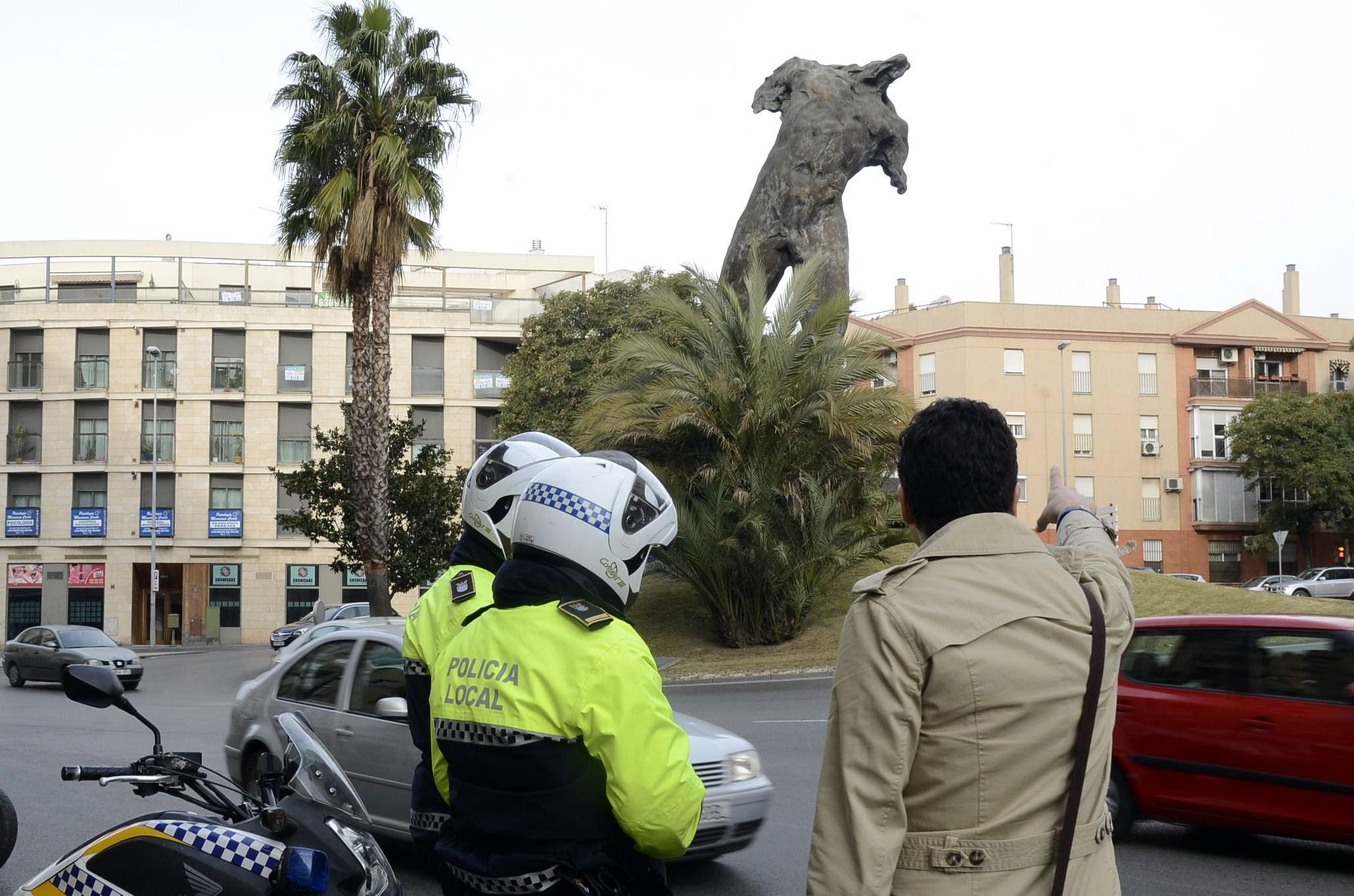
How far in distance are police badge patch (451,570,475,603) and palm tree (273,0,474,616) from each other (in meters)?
20.4

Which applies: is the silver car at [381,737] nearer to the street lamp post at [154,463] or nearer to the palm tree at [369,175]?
the palm tree at [369,175]

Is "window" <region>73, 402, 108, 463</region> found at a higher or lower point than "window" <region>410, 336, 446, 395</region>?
lower

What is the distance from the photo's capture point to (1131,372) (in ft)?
182

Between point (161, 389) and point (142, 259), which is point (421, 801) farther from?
point (142, 259)

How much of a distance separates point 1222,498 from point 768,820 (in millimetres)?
52908

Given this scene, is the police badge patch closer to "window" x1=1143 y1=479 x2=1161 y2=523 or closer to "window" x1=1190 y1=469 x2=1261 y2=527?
"window" x1=1143 y1=479 x2=1161 y2=523

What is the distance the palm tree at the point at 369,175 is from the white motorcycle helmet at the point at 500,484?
1969 centimetres

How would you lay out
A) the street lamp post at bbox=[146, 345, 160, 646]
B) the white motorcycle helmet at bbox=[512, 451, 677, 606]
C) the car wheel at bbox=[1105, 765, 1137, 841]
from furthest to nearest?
the street lamp post at bbox=[146, 345, 160, 646]
the car wheel at bbox=[1105, 765, 1137, 841]
the white motorcycle helmet at bbox=[512, 451, 677, 606]

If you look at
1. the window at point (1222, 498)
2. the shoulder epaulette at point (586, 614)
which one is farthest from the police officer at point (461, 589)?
the window at point (1222, 498)

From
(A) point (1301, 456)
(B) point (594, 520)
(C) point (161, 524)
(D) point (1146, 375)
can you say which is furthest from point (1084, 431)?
(B) point (594, 520)

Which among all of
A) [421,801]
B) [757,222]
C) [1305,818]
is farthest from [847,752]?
[757,222]

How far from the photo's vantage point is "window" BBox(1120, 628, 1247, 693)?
7.70m

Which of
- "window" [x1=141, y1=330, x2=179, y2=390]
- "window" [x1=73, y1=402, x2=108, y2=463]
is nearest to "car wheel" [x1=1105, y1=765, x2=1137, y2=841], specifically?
"window" [x1=141, y1=330, x2=179, y2=390]

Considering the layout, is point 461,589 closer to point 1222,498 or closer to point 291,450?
point 291,450
